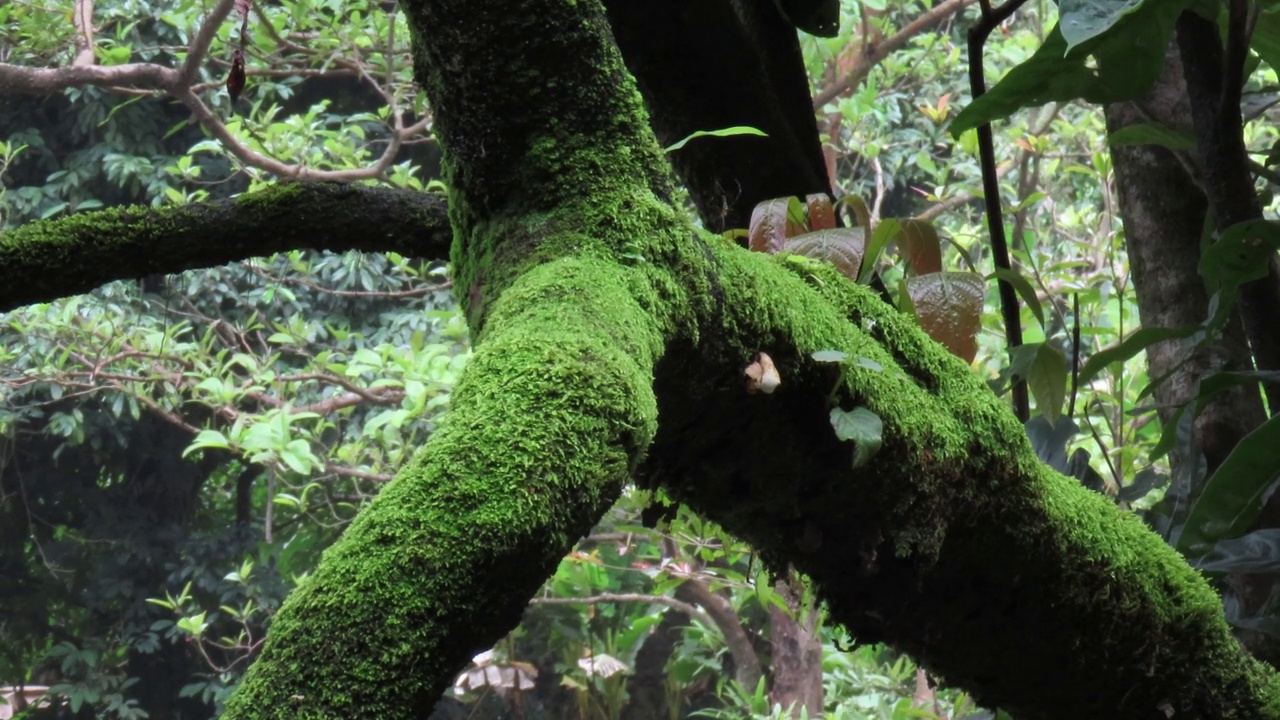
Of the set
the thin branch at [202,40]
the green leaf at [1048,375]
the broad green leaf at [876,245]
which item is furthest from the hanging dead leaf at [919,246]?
the thin branch at [202,40]

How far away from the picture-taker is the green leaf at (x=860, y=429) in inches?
27.8

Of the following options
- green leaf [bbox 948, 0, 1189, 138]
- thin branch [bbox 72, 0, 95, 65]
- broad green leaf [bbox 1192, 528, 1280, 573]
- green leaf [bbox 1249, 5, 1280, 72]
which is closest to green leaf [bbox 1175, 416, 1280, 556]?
broad green leaf [bbox 1192, 528, 1280, 573]

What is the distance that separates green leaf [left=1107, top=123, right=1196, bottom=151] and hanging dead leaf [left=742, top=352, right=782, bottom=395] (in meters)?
0.81

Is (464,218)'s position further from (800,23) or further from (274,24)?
(274,24)

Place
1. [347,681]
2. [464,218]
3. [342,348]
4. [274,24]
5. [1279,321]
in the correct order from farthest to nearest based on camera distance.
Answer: [342,348] < [274,24] < [1279,321] < [464,218] < [347,681]

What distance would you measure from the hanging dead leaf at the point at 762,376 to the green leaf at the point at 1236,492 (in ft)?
1.96

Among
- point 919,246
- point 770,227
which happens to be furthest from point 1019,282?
point 770,227

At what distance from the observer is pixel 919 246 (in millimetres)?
1146

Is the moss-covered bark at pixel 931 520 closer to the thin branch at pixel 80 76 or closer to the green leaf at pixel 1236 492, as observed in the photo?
the green leaf at pixel 1236 492

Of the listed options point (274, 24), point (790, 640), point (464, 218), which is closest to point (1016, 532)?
point (464, 218)

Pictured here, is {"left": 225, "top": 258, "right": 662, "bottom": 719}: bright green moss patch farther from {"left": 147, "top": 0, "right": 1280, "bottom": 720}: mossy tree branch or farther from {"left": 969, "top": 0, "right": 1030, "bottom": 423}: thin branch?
{"left": 969, "top": 0, "right": 1030, "bottom": 423}: thin branch

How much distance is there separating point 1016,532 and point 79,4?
10.5 ft

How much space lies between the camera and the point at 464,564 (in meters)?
0.43

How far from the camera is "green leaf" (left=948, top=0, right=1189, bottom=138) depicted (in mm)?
1008
